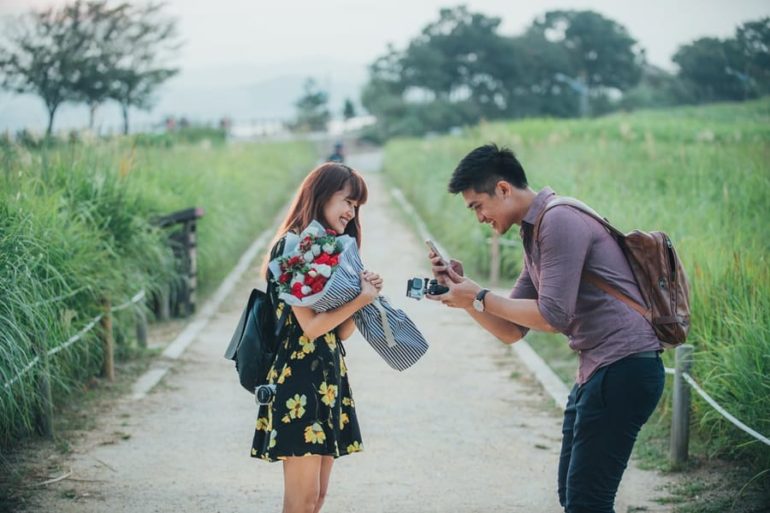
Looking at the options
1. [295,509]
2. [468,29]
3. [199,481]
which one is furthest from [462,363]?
[468,29]

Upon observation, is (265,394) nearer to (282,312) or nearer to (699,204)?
(282,312)

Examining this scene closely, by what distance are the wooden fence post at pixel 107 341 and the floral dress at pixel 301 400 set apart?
394 cm

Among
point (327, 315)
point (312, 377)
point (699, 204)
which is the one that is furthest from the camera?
point (699, 204)

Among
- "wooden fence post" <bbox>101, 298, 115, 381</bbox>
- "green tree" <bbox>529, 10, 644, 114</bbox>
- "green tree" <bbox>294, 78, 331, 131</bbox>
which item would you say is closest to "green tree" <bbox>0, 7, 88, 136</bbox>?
"wooden fence post" <bbox>101, 298, 115, 381</bbox>

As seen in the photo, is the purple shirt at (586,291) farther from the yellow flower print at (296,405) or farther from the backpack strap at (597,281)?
the yellow flower print at (296,405)

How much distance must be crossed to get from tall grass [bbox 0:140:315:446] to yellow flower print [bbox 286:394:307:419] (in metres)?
2.21

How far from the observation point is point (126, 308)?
837 centimetres

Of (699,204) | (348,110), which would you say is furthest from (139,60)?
(348,110)

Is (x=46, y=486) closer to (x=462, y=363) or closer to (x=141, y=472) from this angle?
(x=141, y=472)

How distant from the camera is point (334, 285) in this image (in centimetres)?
370

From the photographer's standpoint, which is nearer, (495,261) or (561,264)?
(561,264)

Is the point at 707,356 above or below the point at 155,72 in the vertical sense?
below

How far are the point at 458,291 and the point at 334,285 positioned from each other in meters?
0.47

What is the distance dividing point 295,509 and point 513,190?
1.47 metres
